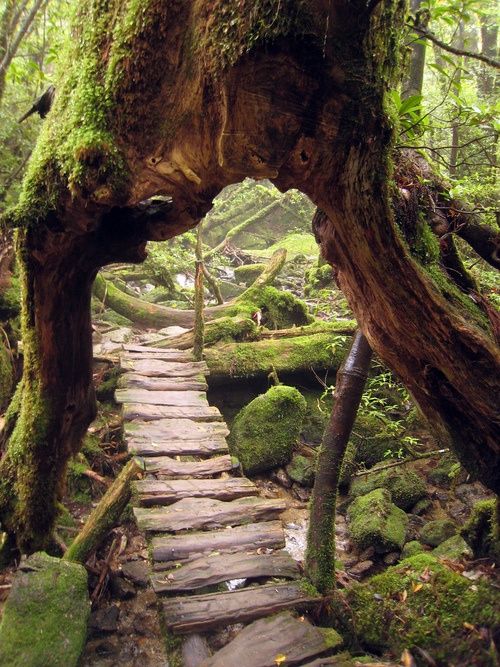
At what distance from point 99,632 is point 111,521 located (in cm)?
95

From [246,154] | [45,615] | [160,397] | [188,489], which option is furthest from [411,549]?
[246,154]

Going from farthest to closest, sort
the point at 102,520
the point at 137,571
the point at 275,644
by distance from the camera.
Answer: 1. the point at 137,571
2. the point at 102,520
3. the point at 275,644

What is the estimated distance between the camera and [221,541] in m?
4.39

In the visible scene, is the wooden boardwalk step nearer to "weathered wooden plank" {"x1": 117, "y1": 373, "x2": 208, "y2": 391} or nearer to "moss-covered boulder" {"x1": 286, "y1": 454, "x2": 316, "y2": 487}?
"moss-covered boulder" {"x1": 286, "y1": 454, "x2": 316, "y2": 487}

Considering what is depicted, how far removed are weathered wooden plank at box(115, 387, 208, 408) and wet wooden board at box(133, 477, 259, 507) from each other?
1537mm

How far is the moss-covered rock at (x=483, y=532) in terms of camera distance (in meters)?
3.62

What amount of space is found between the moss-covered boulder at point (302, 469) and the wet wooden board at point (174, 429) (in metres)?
1.61

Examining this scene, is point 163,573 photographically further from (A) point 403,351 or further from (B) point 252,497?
(A) point 403,351

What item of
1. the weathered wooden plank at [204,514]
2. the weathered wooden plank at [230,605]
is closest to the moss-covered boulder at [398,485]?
the weathered wooden plank at [204,514]

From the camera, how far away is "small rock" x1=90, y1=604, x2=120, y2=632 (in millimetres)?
4445

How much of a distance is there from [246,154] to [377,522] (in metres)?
4.75

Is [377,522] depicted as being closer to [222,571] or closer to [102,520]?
[222,571]

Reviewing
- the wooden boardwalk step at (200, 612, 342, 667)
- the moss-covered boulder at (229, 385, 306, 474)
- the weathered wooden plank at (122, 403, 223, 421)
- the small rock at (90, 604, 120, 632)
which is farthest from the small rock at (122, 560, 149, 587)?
the moss-covered boulder at (229, 385, 306, 474)

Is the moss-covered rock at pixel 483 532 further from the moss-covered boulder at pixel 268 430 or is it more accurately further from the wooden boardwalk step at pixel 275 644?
the moss-covered boulder at pixel 268 430
